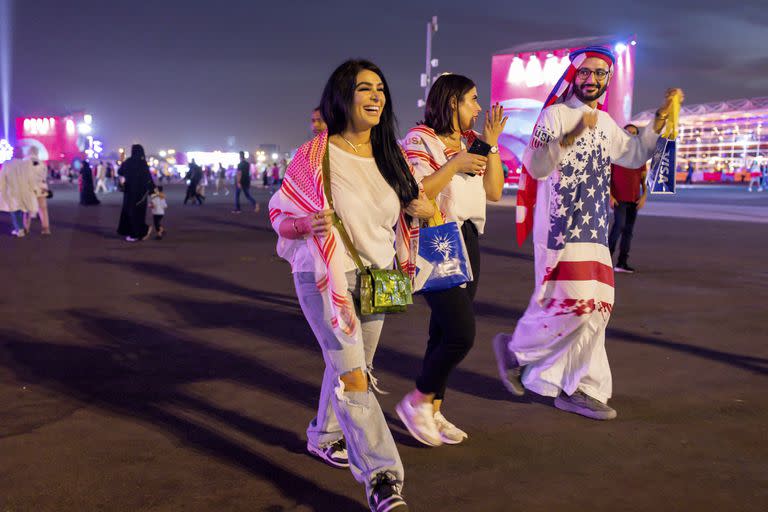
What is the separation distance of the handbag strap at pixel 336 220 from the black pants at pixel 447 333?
2.52 feet

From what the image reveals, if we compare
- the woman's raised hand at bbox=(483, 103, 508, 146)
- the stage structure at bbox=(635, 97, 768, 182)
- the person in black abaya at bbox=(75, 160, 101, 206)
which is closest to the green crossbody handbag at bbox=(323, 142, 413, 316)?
the woman's raised hand at bbox=(483, 103, 508, 146)

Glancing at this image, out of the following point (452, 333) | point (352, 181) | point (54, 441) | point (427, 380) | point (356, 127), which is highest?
point (356, 127)

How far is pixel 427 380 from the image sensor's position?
154 inches

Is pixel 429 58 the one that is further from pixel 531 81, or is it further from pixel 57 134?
pixel 57 134

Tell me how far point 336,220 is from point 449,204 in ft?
3.20

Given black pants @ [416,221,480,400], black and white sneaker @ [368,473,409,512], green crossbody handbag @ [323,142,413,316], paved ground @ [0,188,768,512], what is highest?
green crossbody handbag @ [323,142,413,316]

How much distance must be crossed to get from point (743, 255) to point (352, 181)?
1074 cm

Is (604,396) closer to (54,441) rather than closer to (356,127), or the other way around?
(356,127)

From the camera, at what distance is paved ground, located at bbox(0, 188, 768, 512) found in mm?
3287

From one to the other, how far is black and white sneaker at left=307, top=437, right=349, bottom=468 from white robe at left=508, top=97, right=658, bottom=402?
1.43 meters

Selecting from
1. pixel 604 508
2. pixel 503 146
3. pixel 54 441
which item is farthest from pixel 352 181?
pixel 503 146

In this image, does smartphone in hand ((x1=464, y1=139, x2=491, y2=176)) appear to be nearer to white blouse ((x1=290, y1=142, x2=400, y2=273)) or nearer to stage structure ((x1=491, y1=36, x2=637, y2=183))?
white blouse ((x1=290, y1=142, x2=400, y2=273))

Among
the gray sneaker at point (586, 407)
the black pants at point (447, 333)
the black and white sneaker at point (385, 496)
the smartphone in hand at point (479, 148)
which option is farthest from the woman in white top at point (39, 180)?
the black and white sneaker at point (385, 496)

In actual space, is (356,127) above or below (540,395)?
above
